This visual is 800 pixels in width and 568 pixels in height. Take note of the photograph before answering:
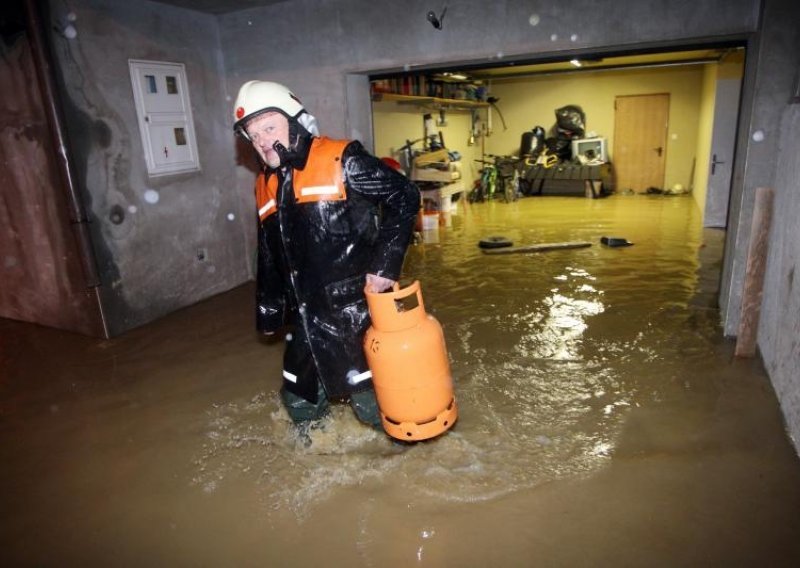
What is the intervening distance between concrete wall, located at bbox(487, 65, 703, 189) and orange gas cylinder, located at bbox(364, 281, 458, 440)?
11.1 m

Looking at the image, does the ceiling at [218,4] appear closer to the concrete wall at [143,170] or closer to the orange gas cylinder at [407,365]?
the concrete wall at [143,170]

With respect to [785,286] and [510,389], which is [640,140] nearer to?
[785,286]

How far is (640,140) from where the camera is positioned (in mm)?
12117

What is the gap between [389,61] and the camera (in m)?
4.35

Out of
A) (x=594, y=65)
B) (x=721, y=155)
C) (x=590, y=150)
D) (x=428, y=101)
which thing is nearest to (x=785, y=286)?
(x=721, y=155)

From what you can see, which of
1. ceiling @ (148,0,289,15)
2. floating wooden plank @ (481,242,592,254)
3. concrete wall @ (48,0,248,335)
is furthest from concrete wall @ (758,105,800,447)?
concrete wall @ (48,0,248,335)

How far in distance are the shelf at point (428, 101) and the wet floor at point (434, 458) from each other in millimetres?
4255

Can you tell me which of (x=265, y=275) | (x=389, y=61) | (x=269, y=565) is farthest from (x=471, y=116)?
(x=269, y=565)

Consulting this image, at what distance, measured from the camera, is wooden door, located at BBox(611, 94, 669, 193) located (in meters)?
11.9

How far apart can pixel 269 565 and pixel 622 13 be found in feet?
12.8

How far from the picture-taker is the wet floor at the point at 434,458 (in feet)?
6.80

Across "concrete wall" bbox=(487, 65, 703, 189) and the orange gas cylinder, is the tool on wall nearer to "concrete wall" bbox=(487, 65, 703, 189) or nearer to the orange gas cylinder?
"concrete wall" bbox=(487, 65, 703, 189)

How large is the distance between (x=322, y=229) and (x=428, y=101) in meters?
7.73

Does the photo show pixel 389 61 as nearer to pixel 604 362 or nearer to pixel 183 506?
pixel 604 362
